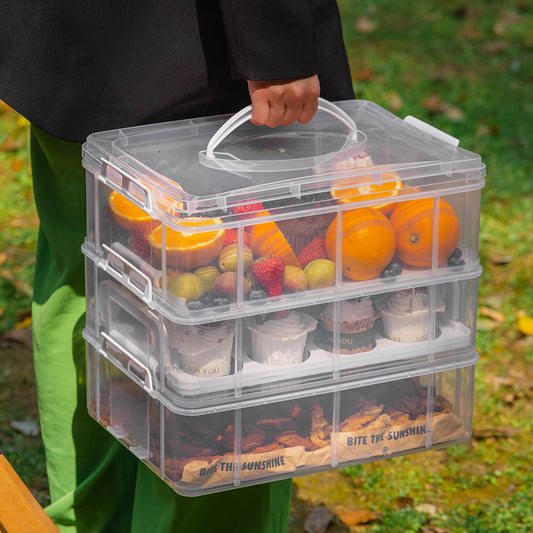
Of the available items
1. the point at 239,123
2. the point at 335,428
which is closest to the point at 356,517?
the point at 335,428

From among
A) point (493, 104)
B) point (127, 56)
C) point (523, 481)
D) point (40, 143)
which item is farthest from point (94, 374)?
point (493, 104)

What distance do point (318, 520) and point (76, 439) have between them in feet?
2.21

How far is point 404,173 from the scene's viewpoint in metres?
1.45

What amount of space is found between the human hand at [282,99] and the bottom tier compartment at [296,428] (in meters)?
0.45

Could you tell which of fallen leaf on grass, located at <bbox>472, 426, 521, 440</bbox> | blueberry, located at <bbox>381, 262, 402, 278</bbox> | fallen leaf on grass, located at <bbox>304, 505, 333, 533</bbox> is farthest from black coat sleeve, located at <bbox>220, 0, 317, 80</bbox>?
fallen leaf on grass, located at <bbox>472, 426, 521, 440</bbox>

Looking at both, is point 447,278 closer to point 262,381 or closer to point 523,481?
point 262,381

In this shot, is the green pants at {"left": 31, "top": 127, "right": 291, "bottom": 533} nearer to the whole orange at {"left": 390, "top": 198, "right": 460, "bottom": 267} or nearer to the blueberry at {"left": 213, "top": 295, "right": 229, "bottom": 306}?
the blueberry at {"left": 213, "top": 295, "right": 229, "bottom": 306}

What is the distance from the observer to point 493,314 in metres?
3.07

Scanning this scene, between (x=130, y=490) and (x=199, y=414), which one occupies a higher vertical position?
(x=199, y=414)

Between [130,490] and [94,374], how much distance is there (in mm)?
502

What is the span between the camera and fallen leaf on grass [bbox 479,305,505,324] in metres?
3.06

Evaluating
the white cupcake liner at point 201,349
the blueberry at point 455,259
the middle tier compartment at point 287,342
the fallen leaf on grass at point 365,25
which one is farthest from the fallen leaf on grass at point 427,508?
the fallen leaf on grass at point 365,25

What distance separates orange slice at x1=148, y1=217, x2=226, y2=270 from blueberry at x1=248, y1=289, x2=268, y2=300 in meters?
0.09

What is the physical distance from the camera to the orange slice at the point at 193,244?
1.32m
